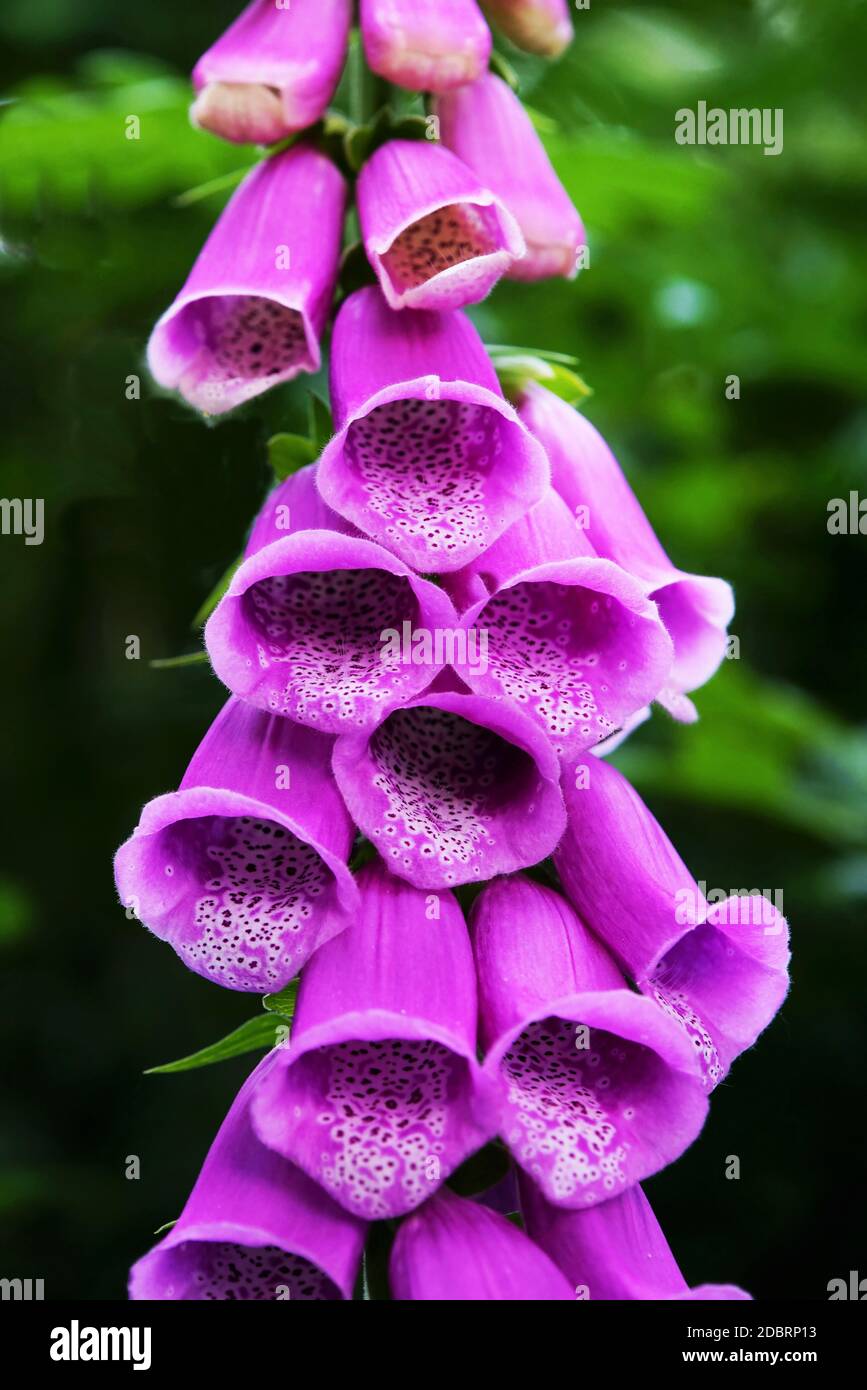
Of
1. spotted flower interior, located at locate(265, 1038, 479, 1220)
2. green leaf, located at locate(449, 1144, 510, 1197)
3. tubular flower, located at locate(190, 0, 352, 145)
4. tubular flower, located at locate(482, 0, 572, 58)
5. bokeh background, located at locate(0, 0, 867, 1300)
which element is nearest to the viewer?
spotted flower interior, located at locate(265, 1038, 479, 1220)

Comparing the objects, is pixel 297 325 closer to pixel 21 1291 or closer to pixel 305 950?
pixel 305 950

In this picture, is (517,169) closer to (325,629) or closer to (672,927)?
(325,629)

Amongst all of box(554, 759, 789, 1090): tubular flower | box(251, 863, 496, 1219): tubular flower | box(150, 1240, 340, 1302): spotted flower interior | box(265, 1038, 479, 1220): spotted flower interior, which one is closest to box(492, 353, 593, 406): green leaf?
box(554, 759, 789, 1090): tubular flower

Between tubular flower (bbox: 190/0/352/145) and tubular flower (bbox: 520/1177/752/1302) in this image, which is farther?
tubular flower (bbox: 190/0/352/145)

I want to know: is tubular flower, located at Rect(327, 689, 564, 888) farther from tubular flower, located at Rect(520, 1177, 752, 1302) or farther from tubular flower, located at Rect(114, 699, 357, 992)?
tubular flower, located at Rect(520, 1177, 752, 1302)

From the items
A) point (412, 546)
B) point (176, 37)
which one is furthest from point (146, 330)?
point (412, 546)

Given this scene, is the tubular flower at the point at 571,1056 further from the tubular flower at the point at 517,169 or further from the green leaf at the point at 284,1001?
the tubular flower at the point at 517,169
